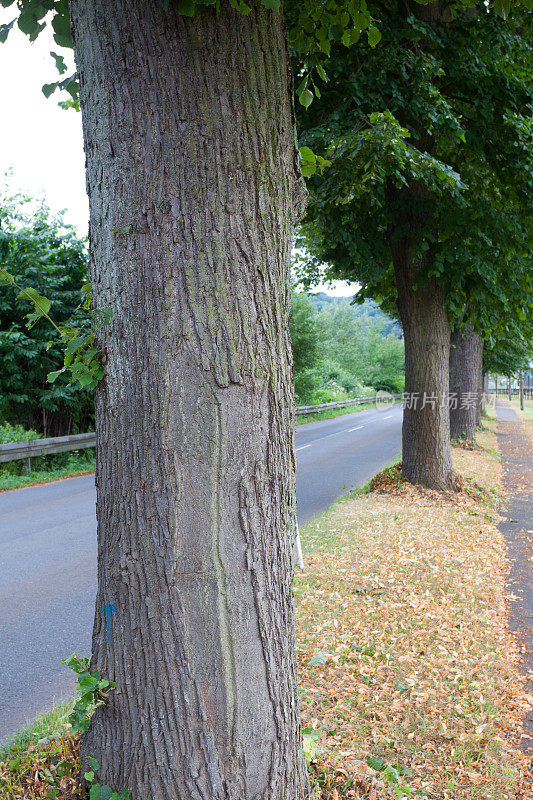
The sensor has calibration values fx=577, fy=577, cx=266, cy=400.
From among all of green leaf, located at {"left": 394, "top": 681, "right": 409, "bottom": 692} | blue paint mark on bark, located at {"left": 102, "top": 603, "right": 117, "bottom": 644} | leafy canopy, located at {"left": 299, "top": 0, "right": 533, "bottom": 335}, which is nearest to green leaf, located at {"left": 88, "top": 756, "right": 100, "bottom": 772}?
blue paint mark on bark, located at {"left": 102, "top": 603, "right": 117, "bottom": 644}

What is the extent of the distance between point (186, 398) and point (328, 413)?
3261 centimetres

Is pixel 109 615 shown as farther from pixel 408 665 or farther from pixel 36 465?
pixel 36 465

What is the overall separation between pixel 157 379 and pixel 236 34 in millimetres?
1267

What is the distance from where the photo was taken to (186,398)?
198cm

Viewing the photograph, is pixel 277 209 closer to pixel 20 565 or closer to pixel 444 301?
pixel 20 565

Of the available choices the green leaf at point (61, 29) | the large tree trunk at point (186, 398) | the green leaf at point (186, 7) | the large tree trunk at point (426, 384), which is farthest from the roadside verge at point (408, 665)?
the green leaf at point (61, 29)

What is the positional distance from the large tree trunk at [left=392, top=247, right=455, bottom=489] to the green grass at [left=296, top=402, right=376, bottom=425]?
1861 cm

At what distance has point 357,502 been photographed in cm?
920

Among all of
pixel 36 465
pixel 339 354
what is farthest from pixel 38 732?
pixel 339 354

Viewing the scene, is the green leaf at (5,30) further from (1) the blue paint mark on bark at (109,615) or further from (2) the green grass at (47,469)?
(2) the green grass at (47,469)

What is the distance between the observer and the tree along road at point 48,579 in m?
4.15

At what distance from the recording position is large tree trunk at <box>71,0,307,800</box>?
6.49ft

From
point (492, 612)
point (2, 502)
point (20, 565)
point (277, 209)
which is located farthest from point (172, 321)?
→ point (2, 502)

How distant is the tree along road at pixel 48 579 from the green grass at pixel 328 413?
647 inches
